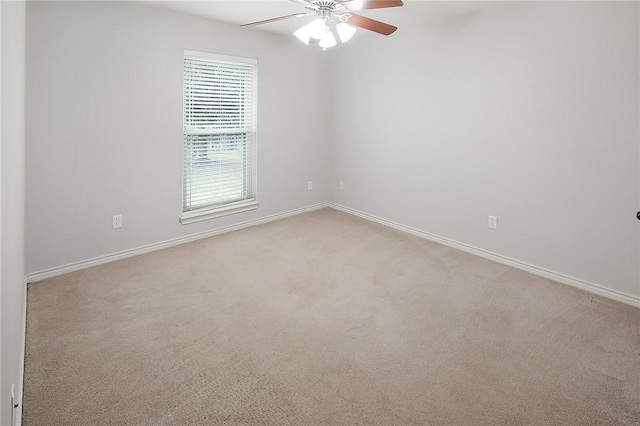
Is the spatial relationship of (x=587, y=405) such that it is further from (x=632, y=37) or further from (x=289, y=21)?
(x=289, y=21)

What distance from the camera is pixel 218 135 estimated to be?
4055 mm

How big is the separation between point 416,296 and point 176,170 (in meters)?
2.57

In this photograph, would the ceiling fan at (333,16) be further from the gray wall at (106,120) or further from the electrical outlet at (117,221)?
the electrical outlet at (117,221)

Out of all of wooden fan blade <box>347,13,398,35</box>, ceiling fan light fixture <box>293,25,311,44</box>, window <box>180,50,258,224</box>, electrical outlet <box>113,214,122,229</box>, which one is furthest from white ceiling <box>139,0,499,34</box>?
electrical outlet <box>113,214,122,229</box>

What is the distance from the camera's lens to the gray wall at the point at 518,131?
273 cm

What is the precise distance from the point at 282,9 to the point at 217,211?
7.01ft

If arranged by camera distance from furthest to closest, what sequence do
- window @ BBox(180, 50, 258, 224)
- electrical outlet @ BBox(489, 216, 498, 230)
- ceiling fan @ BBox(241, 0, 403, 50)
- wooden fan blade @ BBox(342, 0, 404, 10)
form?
window @ BBox(180, 50, 258, 224) < electrical outlet @ BBox(489, 216, 498, 230) < ceiling fan @ BBox(241, 0, 403, 50) < wooden fan blade @ BBox(342, 0, 404, 10)

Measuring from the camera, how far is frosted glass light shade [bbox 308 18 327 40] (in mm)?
2441

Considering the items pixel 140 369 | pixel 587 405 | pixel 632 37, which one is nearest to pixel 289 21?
pixel 632 37

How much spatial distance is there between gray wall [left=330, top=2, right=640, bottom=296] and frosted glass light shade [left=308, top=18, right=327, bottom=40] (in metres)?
1.71

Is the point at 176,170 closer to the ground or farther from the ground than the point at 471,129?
closer to the ground

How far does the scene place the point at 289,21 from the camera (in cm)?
377

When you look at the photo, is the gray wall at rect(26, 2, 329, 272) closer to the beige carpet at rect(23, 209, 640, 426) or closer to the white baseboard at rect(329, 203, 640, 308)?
the beige carpet at rect(23, 209, 640, 426)

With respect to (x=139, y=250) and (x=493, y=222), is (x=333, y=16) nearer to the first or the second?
(x=493, y=222)
